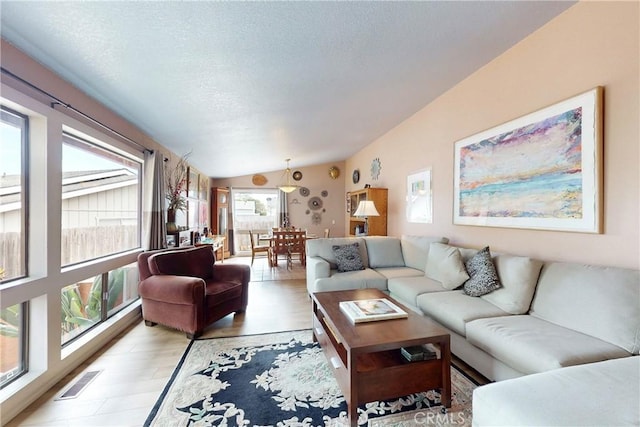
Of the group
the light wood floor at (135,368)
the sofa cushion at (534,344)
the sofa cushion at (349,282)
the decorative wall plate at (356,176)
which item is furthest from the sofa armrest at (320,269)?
the decorative wall plate at (356,176)

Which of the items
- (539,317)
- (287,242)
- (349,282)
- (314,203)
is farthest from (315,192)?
(539,317)

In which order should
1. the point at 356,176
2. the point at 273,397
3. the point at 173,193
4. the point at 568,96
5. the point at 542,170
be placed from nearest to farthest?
1. the point at 273,397
2. the point at 568,96
3. the point at 542,170
4. the point at 173,193
5. the point at 356,176

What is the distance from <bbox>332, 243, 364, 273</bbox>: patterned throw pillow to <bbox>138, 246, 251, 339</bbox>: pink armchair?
45.4 inches

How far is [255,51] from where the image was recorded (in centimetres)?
183

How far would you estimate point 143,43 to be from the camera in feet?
5.11

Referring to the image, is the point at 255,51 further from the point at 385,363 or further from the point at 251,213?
the point at 251,213

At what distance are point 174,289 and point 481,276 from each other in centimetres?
280

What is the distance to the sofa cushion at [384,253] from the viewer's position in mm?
3506

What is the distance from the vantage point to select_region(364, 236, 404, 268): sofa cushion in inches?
138

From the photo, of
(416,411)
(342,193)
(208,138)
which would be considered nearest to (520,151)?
(416,411)

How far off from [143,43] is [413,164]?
3581mm

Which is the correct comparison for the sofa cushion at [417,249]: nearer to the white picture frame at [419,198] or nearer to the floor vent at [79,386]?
the white picture frame at [419,198]

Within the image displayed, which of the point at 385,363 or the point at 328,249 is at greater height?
the point at 328,249

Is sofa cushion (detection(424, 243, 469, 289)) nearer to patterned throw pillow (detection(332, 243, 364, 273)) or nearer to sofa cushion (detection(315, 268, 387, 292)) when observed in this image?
sofa cushion (detection(315, 268, 387, 292))
